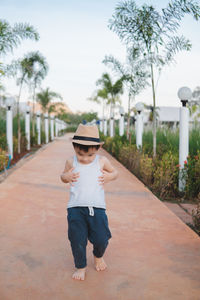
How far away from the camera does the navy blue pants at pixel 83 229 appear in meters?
2.23

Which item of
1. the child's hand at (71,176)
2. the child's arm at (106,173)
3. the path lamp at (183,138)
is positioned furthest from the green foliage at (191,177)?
the child's hand at (71,176)

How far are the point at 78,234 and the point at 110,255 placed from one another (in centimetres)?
64

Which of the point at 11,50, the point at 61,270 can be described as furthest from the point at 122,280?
the point at 11,50

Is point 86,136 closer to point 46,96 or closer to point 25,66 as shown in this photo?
point 25,66

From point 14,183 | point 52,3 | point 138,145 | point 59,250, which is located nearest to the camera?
point 59,250

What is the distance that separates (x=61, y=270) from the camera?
242 cm

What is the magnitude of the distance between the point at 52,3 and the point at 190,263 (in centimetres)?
569

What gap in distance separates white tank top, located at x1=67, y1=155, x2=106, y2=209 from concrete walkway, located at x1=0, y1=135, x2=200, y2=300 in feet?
1.80

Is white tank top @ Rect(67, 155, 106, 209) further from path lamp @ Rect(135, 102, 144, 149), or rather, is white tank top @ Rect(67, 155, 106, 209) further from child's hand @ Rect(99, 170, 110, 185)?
path lamp @ Rect(135, 102, 144, 149)

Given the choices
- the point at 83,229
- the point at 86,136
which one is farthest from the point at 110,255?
the point at 86,136

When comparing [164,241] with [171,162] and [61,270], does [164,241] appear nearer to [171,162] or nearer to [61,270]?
[61,270]

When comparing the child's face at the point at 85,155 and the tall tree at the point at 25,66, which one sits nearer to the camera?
the child's face at the point at 85,155

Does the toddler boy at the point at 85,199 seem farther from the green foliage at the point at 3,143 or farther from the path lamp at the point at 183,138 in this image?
the green foliage at the point at 3,143

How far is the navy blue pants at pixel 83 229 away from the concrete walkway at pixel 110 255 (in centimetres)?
22
